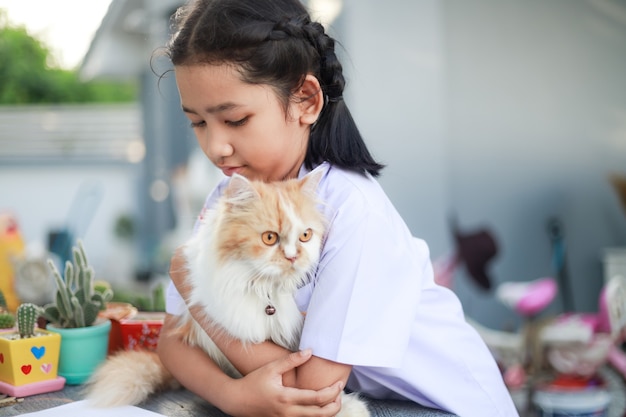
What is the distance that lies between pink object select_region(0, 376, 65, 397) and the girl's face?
56 cm

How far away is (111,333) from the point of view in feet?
4.91

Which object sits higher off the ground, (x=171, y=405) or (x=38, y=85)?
(x=38, y=85)

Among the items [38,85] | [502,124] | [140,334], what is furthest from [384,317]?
[38,85]

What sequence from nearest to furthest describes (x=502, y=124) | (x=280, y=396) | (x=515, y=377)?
1. (x=280, y=396)
2. (x=515, y=377)
3. (x=502, y=124)

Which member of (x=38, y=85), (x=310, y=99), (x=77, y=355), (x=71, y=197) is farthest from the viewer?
(x=38, y=85)

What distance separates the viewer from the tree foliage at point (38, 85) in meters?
18.8

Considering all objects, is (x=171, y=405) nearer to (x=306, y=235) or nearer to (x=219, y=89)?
(x=306, y=235)

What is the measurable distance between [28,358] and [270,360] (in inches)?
21.3

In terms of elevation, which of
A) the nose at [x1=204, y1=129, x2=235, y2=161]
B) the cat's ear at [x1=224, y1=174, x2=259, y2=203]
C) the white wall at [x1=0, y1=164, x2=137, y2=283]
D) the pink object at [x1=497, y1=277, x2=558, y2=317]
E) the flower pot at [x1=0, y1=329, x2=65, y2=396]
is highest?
the nose at [x1=204, y1=129, x2=235, y2=161]

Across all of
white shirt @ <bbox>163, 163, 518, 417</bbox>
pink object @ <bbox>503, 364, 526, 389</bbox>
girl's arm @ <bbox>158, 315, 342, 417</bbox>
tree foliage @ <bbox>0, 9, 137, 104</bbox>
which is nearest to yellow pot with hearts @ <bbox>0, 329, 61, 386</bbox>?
white shirt @ <bbox>163, 163, 518, 417</bbox>

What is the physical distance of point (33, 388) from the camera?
1302mm

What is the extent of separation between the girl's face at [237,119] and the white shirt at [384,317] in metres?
0.10

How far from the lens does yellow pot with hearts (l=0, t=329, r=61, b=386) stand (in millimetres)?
1293

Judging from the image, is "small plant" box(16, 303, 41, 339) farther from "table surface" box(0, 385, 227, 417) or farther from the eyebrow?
the eyebrow
